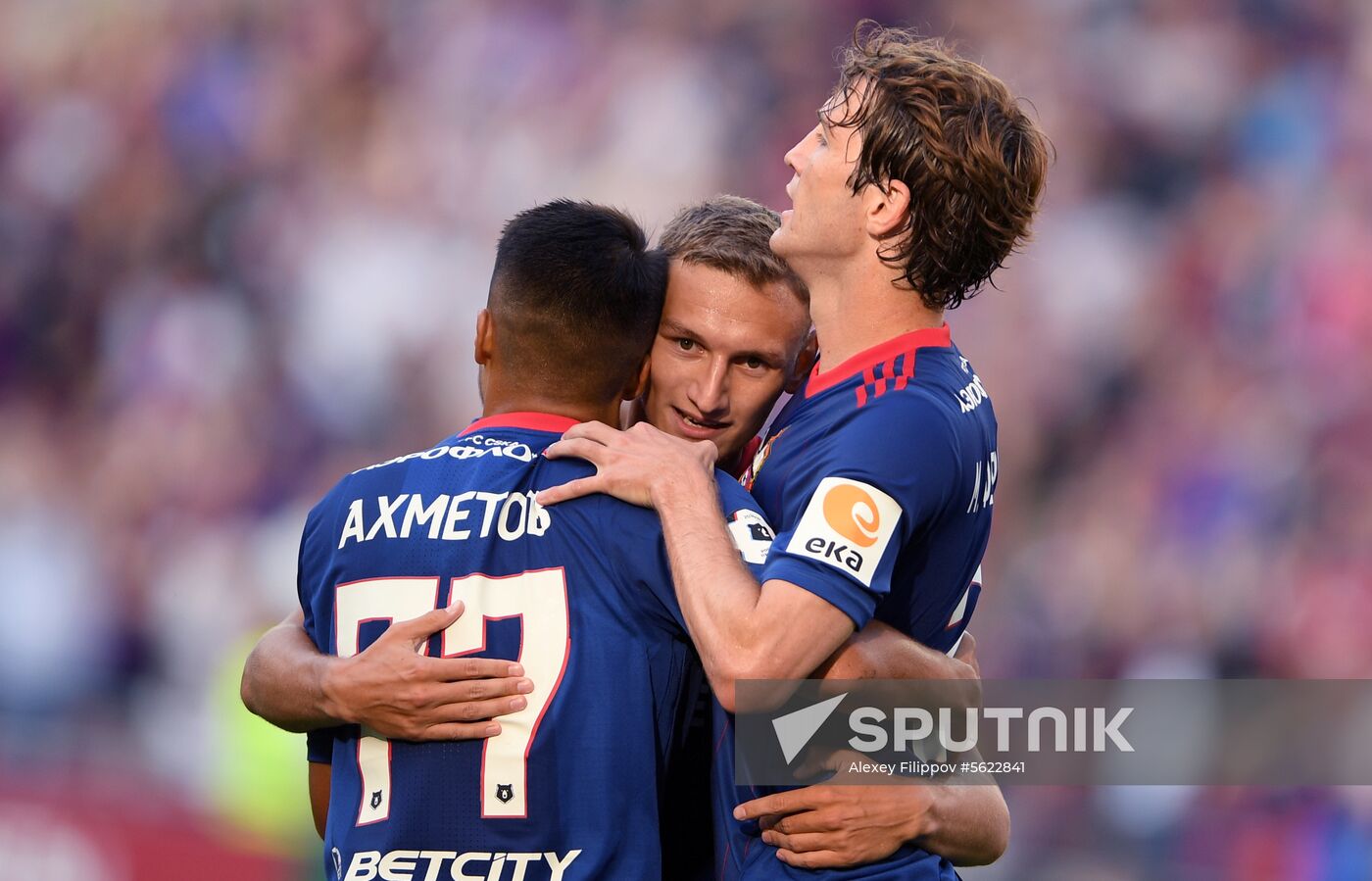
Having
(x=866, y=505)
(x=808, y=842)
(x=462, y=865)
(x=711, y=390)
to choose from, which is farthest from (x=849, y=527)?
(x=462, y=865)

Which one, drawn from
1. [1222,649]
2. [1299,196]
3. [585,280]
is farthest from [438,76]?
[585,280]

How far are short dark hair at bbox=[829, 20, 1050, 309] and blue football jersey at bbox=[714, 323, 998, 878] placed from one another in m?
0.17

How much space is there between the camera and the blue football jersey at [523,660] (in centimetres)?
267

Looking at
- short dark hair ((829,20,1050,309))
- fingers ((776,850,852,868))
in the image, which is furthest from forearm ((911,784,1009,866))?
short dark hair ((829,20,1050,309))

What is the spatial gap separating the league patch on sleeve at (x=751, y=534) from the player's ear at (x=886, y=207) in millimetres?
669

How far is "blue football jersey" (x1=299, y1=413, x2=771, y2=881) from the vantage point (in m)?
2.67

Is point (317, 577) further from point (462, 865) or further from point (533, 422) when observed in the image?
point (462, 865)

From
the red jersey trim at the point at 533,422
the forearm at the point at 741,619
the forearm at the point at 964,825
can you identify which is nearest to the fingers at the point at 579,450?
the red jersey trim at the point at 533,422

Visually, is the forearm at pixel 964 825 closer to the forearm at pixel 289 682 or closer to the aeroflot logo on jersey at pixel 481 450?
the aeroflot logo on jersey at pixel 481 450

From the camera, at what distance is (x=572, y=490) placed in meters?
2.73

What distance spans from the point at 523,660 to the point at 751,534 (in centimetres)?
49

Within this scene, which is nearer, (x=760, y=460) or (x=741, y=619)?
(x=741, y=619)

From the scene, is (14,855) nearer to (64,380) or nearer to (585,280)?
(64,380)

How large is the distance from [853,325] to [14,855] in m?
5.08
